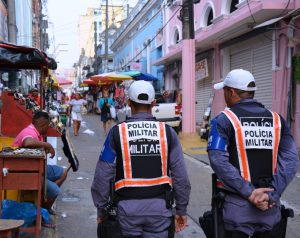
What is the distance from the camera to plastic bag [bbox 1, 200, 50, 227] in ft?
16.8

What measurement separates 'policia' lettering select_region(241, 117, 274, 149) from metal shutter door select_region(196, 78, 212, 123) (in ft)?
50.0

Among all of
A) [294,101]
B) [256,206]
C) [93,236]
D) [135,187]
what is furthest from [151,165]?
[294,101]

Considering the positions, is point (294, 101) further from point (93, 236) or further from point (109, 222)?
point (109, 222)

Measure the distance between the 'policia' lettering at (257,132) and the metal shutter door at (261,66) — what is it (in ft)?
33.4

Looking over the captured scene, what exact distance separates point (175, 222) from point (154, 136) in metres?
0.69

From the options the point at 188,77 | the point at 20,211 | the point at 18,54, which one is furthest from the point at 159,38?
the point at 20,211

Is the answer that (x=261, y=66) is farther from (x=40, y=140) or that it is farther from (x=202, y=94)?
(x=40, y=140)

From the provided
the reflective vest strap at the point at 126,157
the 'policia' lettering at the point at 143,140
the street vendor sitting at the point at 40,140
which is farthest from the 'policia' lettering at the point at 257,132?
the street vendor sitting at the point at 40,140

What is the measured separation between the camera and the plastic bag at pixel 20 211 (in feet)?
16.8

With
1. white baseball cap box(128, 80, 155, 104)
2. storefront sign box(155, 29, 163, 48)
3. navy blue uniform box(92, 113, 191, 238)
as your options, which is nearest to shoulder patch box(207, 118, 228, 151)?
navy blue uniform box(92, 113, 191, 238)

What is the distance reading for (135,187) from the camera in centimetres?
325

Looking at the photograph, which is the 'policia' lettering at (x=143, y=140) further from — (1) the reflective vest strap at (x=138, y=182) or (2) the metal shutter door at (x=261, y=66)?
(2) the metal shutter door at (x=261, y=66)

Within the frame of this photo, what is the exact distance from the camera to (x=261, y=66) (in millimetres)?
13906

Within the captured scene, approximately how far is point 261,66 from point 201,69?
537 centimetres
